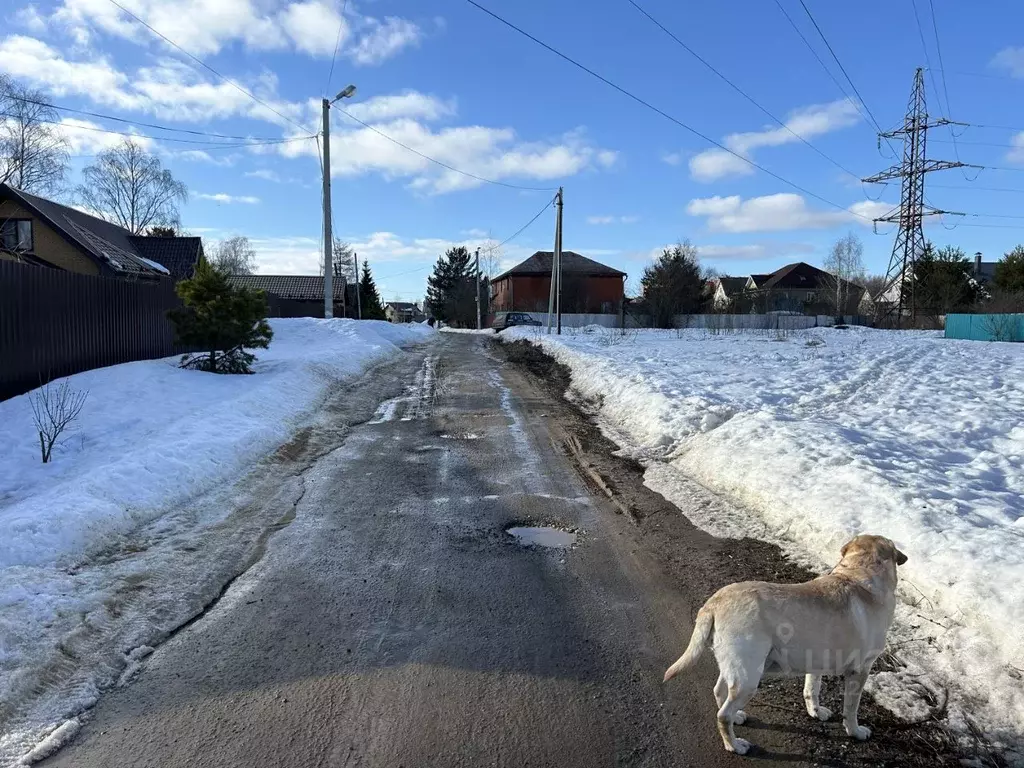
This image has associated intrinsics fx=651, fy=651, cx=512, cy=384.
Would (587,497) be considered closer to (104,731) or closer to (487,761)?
(487,761)

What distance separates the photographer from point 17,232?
27.2m

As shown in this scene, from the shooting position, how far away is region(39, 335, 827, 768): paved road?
9.50 ft

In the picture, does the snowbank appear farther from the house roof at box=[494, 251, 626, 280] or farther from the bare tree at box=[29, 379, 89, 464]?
the house roof at box=[494, 251, 626, 280]

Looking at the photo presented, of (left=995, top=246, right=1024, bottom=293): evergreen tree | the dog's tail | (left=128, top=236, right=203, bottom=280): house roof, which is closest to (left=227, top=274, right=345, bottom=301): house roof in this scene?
(left=128, top=236, right=203, bottom=280): house roof

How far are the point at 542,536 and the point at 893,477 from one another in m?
3.26

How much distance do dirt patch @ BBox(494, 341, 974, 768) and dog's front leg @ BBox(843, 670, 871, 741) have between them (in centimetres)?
4

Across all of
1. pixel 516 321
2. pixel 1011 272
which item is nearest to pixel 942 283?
pixel 1011 272

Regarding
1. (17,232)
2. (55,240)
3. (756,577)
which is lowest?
(756,577)

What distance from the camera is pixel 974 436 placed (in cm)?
836

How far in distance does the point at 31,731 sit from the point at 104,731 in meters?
0.31

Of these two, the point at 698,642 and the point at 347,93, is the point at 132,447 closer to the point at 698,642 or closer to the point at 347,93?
the point at 698,642

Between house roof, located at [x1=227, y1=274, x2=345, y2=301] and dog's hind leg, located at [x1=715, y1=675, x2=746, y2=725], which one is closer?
dog's hind leg, located at [x1=715, y1=675, x2=746, y2=725]

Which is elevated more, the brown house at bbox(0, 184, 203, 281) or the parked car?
the brown house at bbox(0, 184, 203, 281)

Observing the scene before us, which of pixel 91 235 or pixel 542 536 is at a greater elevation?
pixel 91 235
